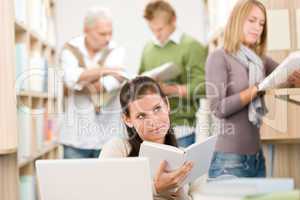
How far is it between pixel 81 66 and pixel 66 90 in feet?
0.41

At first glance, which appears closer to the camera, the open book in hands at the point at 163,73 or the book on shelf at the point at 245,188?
the book on shelf at the point at 245,188

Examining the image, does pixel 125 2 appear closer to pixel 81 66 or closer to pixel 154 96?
pixel 81 66

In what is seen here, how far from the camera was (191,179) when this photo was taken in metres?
1.63

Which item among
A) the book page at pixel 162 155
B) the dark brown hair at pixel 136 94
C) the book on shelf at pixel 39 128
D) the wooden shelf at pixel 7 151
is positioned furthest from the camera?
the book on shelf at pixel 39 128

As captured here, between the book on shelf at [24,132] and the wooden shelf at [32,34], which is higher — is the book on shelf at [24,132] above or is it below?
below

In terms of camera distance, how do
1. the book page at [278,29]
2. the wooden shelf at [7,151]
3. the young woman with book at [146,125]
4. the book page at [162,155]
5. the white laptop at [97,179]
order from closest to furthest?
the white laptop at [97,179], the book page at [162,155], the young woman with book at [146,125], the wooden shelf at [7,151], the book page at [278,29]

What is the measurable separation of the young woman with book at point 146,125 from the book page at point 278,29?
1.70ft

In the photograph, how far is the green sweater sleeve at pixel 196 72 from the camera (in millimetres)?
2070

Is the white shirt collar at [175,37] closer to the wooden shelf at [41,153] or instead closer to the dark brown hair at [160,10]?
the dark brown hair at [160,10]

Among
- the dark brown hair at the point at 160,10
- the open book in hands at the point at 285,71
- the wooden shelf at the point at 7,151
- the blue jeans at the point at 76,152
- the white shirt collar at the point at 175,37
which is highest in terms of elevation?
the dark brown hair at the point at 160,10

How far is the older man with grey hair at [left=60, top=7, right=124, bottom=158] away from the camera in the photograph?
2.08 meters

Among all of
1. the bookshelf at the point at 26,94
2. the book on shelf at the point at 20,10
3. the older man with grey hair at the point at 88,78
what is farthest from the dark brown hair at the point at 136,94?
the book on shelf at the point at 20,10

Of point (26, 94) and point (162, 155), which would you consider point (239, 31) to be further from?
point (26, 94)

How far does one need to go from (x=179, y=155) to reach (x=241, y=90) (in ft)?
2.07
